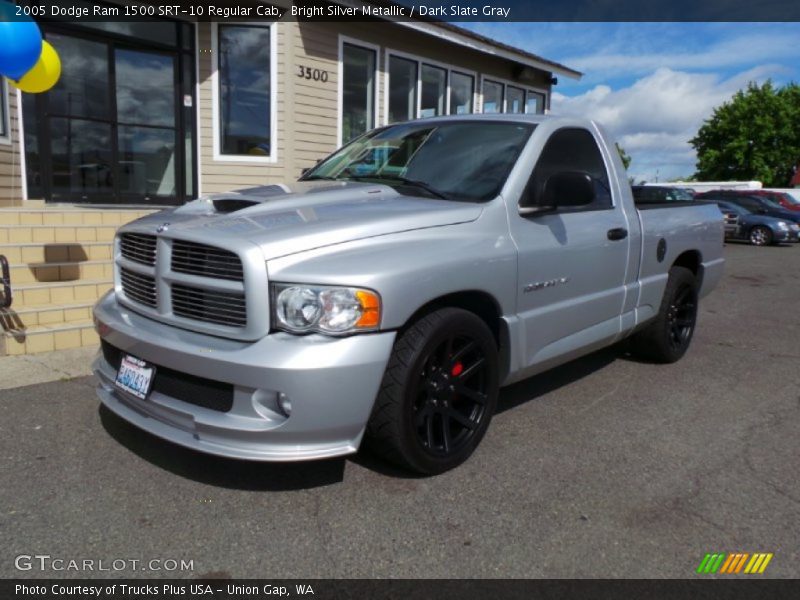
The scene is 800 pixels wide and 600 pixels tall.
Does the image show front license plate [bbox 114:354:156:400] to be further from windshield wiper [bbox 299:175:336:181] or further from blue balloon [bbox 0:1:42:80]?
blue balloon [bbox 0:1:42:80]

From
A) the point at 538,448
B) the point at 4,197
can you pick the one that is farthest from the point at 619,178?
the point at 4,197

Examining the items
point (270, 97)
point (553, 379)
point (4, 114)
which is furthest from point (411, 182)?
point (270, 97)

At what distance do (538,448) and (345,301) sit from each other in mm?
1575

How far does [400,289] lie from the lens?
2.75 meters

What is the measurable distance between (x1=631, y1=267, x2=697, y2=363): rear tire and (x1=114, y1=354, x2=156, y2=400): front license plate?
3.75m

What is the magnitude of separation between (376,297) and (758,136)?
6284cm

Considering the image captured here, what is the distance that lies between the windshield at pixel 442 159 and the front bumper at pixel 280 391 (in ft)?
3.99

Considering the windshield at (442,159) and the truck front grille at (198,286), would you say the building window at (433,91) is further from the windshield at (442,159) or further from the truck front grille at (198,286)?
the truck front grille at (198,286)

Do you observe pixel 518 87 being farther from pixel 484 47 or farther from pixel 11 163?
pixel 11 163

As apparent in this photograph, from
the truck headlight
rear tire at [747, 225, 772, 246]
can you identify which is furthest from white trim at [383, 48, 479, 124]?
rear tire at [747, 225, 772, 246]

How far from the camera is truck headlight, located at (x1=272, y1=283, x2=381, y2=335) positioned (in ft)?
8.59

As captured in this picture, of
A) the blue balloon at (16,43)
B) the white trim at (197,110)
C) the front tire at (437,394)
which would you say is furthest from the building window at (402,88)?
the front tire at (437,394)

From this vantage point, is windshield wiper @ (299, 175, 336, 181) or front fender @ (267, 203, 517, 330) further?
windshield wiper @ (299, 175, 336, 181)

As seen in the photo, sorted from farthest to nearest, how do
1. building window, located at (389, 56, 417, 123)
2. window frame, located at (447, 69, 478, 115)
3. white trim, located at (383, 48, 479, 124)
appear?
window frame, located at (447, 69, 478, 115), building window, located at (389, 56, 417, 123), white trim, located at (383, 48, 479, 124)
